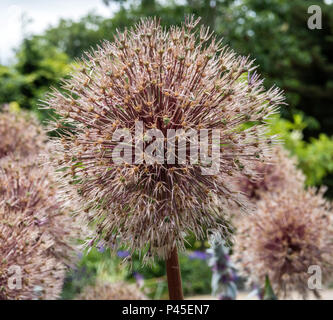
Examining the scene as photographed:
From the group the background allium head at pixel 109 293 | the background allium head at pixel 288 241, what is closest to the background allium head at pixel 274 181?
the background allium head at pixel 288 241

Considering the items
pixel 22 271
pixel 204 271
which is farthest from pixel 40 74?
pixel 22 271

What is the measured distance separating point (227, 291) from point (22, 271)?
0.81m

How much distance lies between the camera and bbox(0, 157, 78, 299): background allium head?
1.01 meters

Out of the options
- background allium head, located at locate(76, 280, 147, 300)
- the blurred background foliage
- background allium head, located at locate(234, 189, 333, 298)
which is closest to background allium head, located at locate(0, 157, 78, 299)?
the blurred background foliage

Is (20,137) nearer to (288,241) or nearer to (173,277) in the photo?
(173,277)

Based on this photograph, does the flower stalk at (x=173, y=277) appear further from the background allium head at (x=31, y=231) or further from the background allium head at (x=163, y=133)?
the background allium head at (x=31, y=231)

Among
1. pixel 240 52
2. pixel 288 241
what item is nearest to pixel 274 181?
pixel 288 241

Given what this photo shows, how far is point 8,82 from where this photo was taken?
421cm

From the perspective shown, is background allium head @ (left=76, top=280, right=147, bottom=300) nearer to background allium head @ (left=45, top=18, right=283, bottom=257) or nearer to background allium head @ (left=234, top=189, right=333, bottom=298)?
background allium head @ (left=234, top=189, right=333, bottom=298)

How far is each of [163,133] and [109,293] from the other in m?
0.93

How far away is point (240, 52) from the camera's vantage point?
124 cm

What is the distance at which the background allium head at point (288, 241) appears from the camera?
55.3 inches

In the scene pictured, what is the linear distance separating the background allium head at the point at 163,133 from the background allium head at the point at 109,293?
70cm

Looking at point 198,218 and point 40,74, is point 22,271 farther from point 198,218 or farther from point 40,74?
point 40,74
